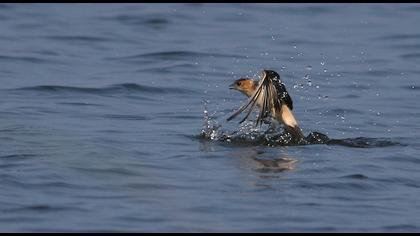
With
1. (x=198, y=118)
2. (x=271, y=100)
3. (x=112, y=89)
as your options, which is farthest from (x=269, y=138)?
(x=112, y=89)

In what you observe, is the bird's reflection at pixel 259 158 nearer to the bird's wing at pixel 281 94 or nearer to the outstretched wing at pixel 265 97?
the outstretched wing at pixel 265 97

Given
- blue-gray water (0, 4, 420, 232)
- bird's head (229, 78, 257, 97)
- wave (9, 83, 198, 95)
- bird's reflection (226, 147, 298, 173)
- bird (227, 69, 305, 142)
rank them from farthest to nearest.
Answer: wave (9, 83, 198, 95) < bird's head (229, 78, 257, 97) < bird (227, 69, 305, 142) < bird's reflection (226, 147, 298, 173) < blue-gray water (0, 4, 420, 232)

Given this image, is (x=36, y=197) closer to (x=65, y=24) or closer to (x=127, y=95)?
(x=127, y=95)

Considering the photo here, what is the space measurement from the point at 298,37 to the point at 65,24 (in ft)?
16.0

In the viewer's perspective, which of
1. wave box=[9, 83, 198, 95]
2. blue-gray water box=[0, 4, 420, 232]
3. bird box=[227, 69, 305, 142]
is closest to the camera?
blue-gray water box=[0, 4, 420, 232]

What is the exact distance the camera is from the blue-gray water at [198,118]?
1120cm

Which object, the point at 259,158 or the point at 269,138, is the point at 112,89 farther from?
the point at 259,158

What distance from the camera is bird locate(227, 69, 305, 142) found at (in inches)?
574

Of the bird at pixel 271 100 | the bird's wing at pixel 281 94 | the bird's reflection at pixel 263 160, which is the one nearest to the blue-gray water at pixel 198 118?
the bird's reflection at pixel 263 160

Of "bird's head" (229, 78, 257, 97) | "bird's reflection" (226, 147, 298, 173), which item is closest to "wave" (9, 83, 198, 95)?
"bird's head" (229, 78, 257, 97)

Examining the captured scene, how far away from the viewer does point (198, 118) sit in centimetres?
1636

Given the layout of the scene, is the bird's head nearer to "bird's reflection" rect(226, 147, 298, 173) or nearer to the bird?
the bird

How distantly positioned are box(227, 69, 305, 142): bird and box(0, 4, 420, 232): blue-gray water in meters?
0.38

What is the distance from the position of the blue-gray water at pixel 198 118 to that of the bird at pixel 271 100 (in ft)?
1.25
